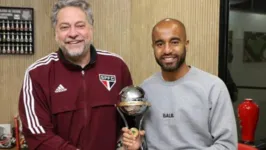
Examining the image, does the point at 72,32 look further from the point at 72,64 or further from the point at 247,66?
the point at 247,66

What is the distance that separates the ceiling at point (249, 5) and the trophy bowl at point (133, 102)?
2.54 feet

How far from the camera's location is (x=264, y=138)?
1780mm

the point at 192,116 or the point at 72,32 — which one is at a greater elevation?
the point at 72,32

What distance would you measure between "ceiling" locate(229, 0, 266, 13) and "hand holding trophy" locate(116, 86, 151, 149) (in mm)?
773

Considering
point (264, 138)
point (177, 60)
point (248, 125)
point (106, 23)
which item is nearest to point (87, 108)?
point (177, 60)

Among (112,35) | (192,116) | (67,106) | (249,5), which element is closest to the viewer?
(192,116)

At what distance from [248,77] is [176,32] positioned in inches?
24.3

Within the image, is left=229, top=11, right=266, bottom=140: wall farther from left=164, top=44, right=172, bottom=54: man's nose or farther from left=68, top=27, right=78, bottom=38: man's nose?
left=68, top=27, right=78, bottom=38: man's nose

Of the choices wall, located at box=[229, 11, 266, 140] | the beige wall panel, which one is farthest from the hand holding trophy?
the beige wall panel

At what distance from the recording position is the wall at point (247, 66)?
177 cm

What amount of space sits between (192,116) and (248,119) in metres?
0.37

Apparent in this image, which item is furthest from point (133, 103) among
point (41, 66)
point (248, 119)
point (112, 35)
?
point (112, 35)

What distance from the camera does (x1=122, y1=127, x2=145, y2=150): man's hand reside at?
148 cm

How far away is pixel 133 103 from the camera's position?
1.48 meters
